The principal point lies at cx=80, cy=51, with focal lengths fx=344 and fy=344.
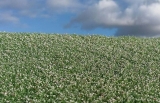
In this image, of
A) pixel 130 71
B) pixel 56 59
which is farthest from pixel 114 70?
pixel 56 59

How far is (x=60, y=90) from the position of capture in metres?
22.8

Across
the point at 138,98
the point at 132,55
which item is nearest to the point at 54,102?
the point at 138,98

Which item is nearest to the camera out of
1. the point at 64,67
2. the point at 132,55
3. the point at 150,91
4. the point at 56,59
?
the point at 150,91

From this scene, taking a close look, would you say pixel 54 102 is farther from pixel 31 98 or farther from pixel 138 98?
pixel 138 98

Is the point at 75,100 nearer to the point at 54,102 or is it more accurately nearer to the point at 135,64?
the point at 54,102

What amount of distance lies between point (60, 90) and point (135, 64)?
9928 mm

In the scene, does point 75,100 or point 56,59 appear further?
point 56,59

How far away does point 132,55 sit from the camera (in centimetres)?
3328

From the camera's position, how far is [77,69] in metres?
27.5

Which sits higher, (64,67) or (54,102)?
(64,67)

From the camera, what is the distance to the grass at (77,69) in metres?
22.2

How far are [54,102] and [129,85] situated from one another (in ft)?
21.4

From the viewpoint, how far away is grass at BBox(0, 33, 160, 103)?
72.8ft

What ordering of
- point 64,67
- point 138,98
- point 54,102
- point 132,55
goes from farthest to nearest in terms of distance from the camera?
point 132,55
point 64,67
point 138,98
point 54,102
